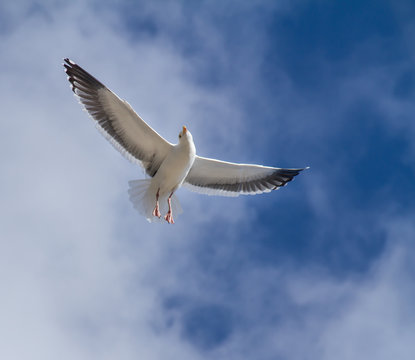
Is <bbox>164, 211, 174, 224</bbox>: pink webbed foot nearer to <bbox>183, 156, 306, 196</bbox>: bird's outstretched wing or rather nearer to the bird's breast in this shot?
the bird's breast

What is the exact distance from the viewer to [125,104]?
15.4 m

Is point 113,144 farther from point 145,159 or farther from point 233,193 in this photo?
point 233,193

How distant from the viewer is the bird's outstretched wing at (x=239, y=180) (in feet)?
54.3

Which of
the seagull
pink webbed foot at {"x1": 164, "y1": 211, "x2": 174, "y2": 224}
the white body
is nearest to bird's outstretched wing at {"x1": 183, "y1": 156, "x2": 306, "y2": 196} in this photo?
the seagull

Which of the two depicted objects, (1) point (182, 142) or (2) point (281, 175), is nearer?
(1) point (182, 142)

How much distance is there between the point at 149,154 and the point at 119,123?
759mm

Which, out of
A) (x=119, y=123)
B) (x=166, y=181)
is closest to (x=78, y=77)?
(x=119, y=123)

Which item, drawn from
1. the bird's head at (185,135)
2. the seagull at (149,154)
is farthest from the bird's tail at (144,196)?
the bird's head at (185,135)

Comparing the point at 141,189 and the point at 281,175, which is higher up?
the point at 281,175

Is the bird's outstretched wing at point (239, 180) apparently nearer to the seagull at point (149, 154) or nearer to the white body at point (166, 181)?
the seagull at point (149, 154)

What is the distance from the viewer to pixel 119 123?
15.7 meters

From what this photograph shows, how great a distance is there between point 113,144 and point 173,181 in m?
1.16

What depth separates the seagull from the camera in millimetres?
15523

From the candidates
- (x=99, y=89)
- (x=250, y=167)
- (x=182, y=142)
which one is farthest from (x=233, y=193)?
(x=99, y=89)
